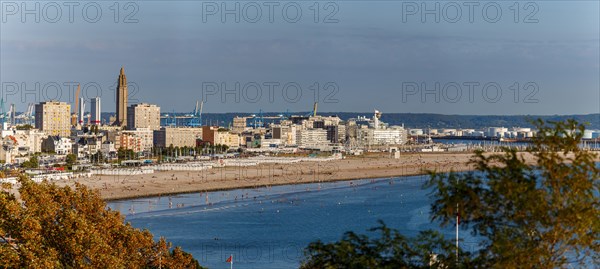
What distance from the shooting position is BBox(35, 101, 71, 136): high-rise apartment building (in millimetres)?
89688

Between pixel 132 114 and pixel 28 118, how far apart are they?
2595 cm

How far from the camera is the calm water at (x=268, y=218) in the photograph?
2530 cm

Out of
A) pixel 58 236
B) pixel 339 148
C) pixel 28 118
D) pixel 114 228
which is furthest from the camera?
pixel 28 118

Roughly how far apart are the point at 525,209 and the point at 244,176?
49.3 meters

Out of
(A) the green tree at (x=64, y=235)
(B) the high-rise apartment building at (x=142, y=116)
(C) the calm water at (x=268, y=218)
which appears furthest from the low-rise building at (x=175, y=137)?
(A) the green tree at (x=64, y=235)

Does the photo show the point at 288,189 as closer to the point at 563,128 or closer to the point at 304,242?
the point at 304,242

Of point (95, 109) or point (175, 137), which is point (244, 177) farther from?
point (95, 109)

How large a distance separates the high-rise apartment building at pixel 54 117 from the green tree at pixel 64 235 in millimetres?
77368

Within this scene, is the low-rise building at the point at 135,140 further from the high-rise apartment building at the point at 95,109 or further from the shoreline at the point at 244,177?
the high-rise apartment building at the point at 95,109

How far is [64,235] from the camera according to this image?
1152 centimetres

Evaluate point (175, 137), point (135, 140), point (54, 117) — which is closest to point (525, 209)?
point (135, 140)

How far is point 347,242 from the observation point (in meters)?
7.27

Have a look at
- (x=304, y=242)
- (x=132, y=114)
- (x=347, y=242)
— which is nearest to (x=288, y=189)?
(x=304, y=242)

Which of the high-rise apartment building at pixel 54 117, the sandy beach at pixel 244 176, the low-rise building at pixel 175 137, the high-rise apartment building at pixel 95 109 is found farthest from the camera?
the high-rise apartment building at pixel 95 109
